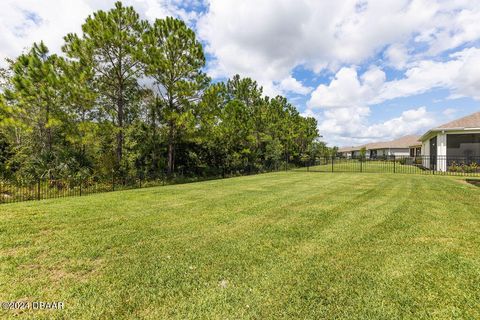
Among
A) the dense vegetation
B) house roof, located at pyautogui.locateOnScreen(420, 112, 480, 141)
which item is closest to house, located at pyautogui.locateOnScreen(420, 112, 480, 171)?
house roof, located at pyautogui.locateOnScreen(420, 112, 480, 141)

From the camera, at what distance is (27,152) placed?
13.4 m

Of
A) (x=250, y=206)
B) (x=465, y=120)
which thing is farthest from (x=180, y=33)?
(x=465, y=120)

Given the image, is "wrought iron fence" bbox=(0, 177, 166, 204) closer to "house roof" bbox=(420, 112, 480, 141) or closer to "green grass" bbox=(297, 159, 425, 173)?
"green grass" bbox=(297, 159, 425, 173)

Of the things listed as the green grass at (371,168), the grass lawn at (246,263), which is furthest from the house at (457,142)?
the grass lawn at (246,263)

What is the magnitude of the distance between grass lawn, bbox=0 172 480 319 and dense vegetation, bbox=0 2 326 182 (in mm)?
7879

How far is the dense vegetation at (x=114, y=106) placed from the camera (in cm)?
1159

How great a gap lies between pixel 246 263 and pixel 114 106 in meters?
17.6

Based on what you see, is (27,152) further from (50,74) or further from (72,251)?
(72,251)

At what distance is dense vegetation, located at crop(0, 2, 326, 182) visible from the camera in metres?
11.6

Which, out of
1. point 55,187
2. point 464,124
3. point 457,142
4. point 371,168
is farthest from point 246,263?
point 371,168

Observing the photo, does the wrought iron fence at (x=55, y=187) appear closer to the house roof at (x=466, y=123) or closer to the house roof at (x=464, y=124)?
the house roof at (x=464, y=124)

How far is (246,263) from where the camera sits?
3.09 metres

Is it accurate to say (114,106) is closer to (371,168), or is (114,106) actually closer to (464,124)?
(371,168)

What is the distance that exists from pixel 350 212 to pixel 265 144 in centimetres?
2061
